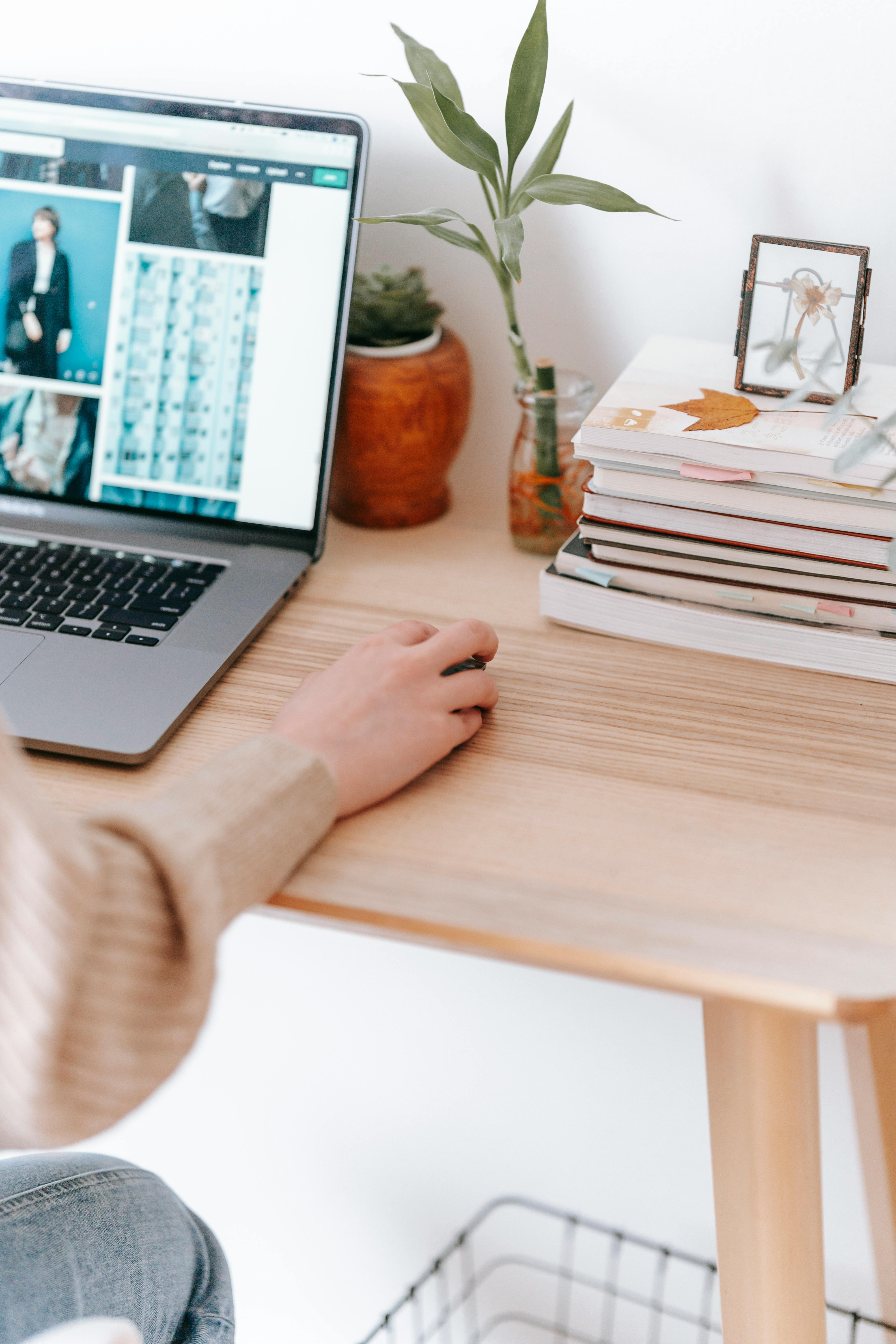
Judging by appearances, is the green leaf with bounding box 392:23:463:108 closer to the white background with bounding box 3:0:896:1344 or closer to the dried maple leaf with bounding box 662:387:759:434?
the white background with bounding box 3:0:896:1344

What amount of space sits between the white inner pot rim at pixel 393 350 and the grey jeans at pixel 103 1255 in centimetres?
61

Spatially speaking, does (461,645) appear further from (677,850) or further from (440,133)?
(440,133)

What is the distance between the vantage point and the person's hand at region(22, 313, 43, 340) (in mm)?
832

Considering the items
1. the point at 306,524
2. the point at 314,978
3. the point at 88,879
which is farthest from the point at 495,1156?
the point at 88,879

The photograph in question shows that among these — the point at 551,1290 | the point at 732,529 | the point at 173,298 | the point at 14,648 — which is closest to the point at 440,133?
the point at 173,298

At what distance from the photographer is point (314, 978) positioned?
3.62 ft

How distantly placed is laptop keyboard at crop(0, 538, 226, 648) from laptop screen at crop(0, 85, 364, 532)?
7 cm

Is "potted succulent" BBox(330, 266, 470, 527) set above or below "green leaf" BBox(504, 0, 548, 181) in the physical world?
below

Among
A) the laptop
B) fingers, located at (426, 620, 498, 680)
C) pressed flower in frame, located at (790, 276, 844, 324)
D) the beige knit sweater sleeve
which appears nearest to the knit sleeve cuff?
the beige knit sweater sleeve

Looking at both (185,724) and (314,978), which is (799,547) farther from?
(314,978)

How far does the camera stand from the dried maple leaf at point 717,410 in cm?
→ 66

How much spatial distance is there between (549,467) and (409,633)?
23 cm

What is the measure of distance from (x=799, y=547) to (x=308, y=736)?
0.32m

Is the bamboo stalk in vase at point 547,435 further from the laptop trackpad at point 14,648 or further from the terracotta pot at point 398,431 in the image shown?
the laptop trackpad at point 14,648
